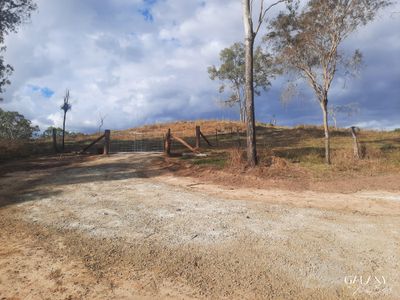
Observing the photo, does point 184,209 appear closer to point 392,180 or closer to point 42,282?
point 42,282

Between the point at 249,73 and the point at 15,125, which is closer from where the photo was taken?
the point at 249,73

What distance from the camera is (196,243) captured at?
7461mm

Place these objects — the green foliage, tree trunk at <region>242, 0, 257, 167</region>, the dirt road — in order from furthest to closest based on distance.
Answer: the green foliage < tree trunk at <region>242, 0, 257, 167</region> < the dirt road

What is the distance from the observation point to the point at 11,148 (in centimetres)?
2267

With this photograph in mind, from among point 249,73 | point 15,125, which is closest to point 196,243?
point 249,73

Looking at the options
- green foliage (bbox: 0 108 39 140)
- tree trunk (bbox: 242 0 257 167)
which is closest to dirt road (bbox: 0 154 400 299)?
tree trunk (bbox: 242 0 257 167)

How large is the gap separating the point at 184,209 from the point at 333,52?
42.3 ft

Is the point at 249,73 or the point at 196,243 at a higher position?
the point at 249,73

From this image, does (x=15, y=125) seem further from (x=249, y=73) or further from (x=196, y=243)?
(x=196, y=243)

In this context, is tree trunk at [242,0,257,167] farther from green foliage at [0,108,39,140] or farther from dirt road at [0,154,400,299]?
green foliage at [0,108,39,140]

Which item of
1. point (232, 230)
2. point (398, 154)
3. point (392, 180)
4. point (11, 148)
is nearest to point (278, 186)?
point (392, 180)

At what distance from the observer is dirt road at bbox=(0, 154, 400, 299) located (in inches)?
229

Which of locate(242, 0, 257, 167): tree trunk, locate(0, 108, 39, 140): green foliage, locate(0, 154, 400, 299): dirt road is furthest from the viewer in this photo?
locate(0, 108, 39, 140): green foliage

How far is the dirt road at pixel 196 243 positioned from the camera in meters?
5.83
